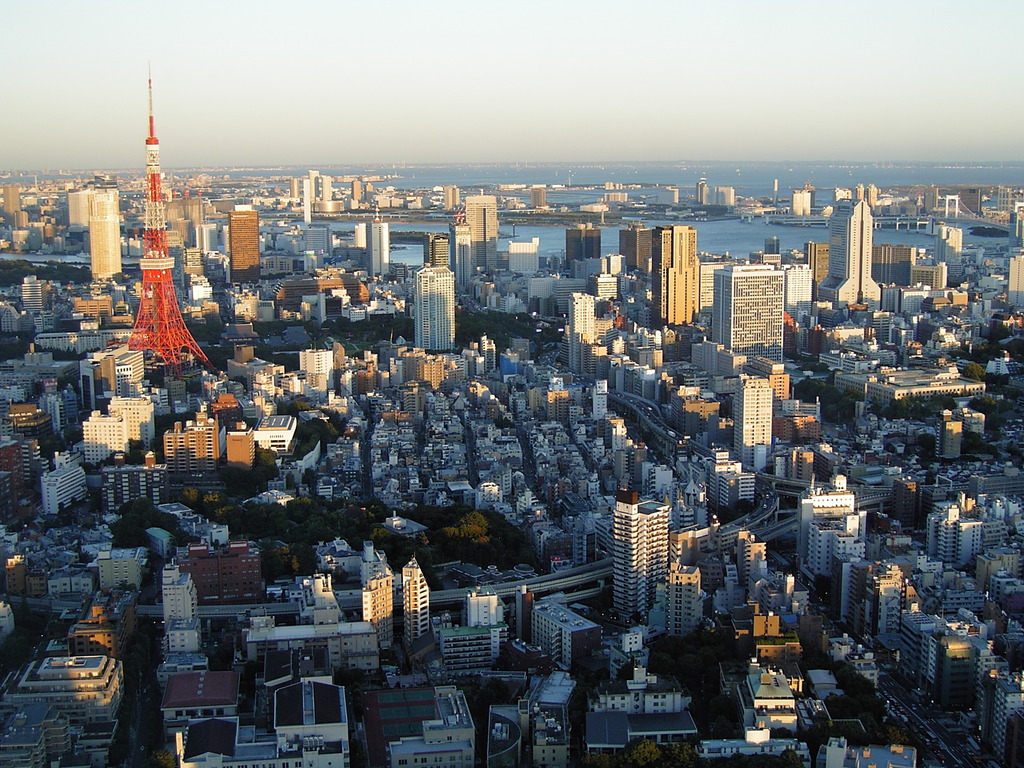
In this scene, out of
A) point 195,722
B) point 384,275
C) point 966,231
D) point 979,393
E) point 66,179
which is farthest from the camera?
point 66,179

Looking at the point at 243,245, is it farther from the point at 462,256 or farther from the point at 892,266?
the point at 892,266

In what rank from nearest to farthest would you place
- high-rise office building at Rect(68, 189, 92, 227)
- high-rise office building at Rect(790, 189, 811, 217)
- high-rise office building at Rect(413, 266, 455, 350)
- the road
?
1. the road
2. high-rise office building at Rect(413, 266, 455, 350)
3. high-rise office building at Rect(68, 189, 92, 227)
4. high-rise office building at Rect(790, 189, 811, 217)

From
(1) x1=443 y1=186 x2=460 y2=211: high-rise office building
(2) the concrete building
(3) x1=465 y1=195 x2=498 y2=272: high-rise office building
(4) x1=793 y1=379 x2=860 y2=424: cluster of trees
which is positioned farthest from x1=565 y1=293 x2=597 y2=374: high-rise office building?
(1) x1=443 y1=186 x2=460 y2=211: high-rise office building

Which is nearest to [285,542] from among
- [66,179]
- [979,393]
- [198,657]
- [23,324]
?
[198,657]

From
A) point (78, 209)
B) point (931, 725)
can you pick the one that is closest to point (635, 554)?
point (931, 725)

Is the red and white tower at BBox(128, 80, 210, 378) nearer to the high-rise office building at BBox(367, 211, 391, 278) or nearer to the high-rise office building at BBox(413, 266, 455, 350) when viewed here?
the high-rise office building at BBox(413, 266, 455, 350)

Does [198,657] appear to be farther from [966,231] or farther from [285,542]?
[966,231]

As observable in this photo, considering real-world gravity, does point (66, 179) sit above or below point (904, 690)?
above

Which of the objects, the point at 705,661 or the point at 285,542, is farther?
the point at 285,542
